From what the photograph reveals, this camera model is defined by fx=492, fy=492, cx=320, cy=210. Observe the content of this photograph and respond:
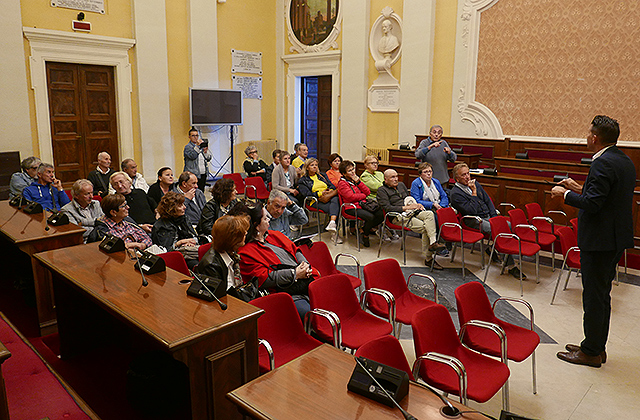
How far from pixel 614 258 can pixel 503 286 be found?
165cm

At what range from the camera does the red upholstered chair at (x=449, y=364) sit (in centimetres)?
235

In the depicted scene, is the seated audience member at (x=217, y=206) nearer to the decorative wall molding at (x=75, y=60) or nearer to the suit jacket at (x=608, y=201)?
the suit jacket at (x=608, y=201)

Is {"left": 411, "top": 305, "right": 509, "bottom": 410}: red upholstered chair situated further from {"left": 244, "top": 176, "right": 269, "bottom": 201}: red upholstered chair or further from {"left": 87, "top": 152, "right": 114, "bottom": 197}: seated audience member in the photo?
{"left": 244, "top": 176, "right": 269, "bottom": 201}: red upholstered chair

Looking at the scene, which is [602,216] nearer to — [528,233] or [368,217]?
[528,233]

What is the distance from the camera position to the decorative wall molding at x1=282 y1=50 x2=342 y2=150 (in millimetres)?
10992

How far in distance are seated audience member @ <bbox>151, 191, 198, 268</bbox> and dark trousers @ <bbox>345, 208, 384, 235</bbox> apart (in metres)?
2.45

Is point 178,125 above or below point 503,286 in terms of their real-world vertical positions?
above

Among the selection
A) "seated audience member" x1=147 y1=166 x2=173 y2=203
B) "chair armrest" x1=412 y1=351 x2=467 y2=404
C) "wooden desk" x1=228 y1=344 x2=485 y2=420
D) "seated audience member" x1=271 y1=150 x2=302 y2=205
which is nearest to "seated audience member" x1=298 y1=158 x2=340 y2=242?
"seated audience member" x1=271 y1=150 x2=302 y2=205

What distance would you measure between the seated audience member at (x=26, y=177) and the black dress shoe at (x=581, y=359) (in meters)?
5.58

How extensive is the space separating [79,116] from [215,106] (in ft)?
8.86

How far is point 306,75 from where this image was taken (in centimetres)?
1162

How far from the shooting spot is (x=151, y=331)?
2037 mm

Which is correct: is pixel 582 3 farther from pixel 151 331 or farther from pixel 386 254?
pixel 151 331

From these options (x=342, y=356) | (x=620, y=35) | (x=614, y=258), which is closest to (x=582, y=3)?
(x=620, y=35)
